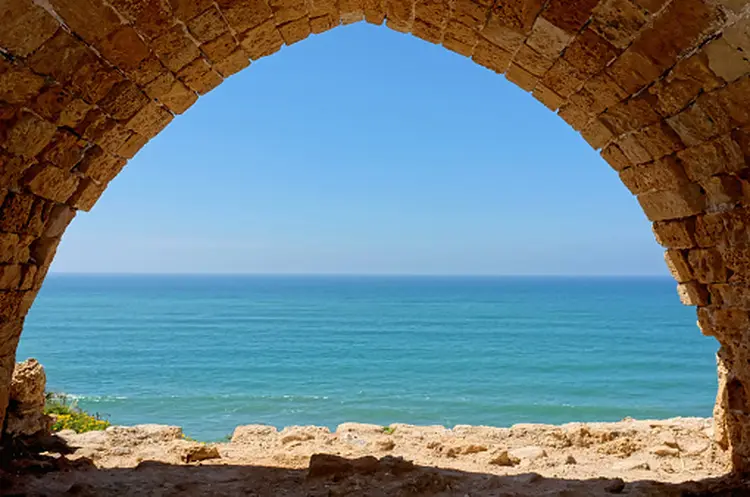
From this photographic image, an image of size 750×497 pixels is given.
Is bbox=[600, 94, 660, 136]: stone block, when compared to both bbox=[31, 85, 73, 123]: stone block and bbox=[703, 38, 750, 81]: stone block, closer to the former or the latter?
bbox=[703, 38, 750, 81]: stone block

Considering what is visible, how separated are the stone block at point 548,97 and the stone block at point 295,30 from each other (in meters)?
1.90

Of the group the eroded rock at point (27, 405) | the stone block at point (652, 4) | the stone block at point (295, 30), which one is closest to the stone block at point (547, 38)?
the stone block at point (652, 4)

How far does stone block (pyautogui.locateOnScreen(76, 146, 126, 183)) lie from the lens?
412cm

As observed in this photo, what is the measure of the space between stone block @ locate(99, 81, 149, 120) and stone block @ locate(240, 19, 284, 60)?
865 mm

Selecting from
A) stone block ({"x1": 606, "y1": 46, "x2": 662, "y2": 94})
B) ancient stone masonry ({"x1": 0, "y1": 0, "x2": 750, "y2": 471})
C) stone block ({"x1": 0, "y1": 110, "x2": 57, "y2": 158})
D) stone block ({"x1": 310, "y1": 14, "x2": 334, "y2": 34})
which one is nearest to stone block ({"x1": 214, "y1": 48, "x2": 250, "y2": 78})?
ancient stone masonry ({"x1": 0, "y1": 0, "x2": 750, "y2": 471})

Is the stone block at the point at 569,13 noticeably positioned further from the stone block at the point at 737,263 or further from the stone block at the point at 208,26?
the stone block at the point at 208,26

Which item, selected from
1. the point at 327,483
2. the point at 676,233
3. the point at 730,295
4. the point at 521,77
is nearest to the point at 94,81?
the point at 521,77

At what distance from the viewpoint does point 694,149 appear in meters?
3.48

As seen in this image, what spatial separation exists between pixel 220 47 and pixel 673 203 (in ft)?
11.8

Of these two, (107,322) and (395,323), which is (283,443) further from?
(107,322)

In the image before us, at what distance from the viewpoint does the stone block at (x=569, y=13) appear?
3.01 metres

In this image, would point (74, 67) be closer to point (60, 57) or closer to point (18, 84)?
point (60, 57)

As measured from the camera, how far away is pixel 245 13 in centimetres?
360

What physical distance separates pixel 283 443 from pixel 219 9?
199 inches
